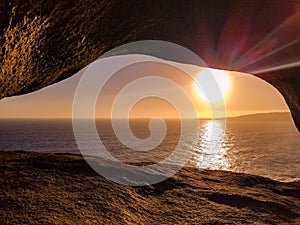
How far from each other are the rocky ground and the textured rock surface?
296cm

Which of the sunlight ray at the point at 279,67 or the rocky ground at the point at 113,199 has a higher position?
the sunlight ray at the point at 279,67

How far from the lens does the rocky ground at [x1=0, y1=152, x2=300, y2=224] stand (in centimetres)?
513

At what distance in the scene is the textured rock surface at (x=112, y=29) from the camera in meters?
5.62

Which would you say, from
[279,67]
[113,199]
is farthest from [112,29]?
[279,67]

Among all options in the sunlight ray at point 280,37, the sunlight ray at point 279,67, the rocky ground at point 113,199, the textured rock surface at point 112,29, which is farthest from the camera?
the sunlight ray at point 279,67

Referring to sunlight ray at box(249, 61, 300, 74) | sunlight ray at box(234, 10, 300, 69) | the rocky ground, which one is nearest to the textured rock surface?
sunlight ray at box(234, 10, 300, 69)

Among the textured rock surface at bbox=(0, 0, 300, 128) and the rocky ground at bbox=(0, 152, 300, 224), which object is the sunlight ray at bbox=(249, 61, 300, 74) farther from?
the rocky ground at bbox=(0, 152, 300, 224)

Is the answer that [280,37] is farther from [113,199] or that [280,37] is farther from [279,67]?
[113,199]

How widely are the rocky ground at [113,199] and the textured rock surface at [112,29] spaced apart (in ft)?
9.70

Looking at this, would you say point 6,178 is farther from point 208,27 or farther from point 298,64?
point 298,64

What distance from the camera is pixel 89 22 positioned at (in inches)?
259

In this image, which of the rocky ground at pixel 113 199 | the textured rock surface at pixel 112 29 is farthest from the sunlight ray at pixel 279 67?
the rocky ground at pixel 113 199

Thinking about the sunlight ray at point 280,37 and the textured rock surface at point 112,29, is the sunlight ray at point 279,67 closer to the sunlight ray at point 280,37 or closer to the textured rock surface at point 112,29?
the textured rock surface at point 112,29

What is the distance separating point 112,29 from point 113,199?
4599 mm
